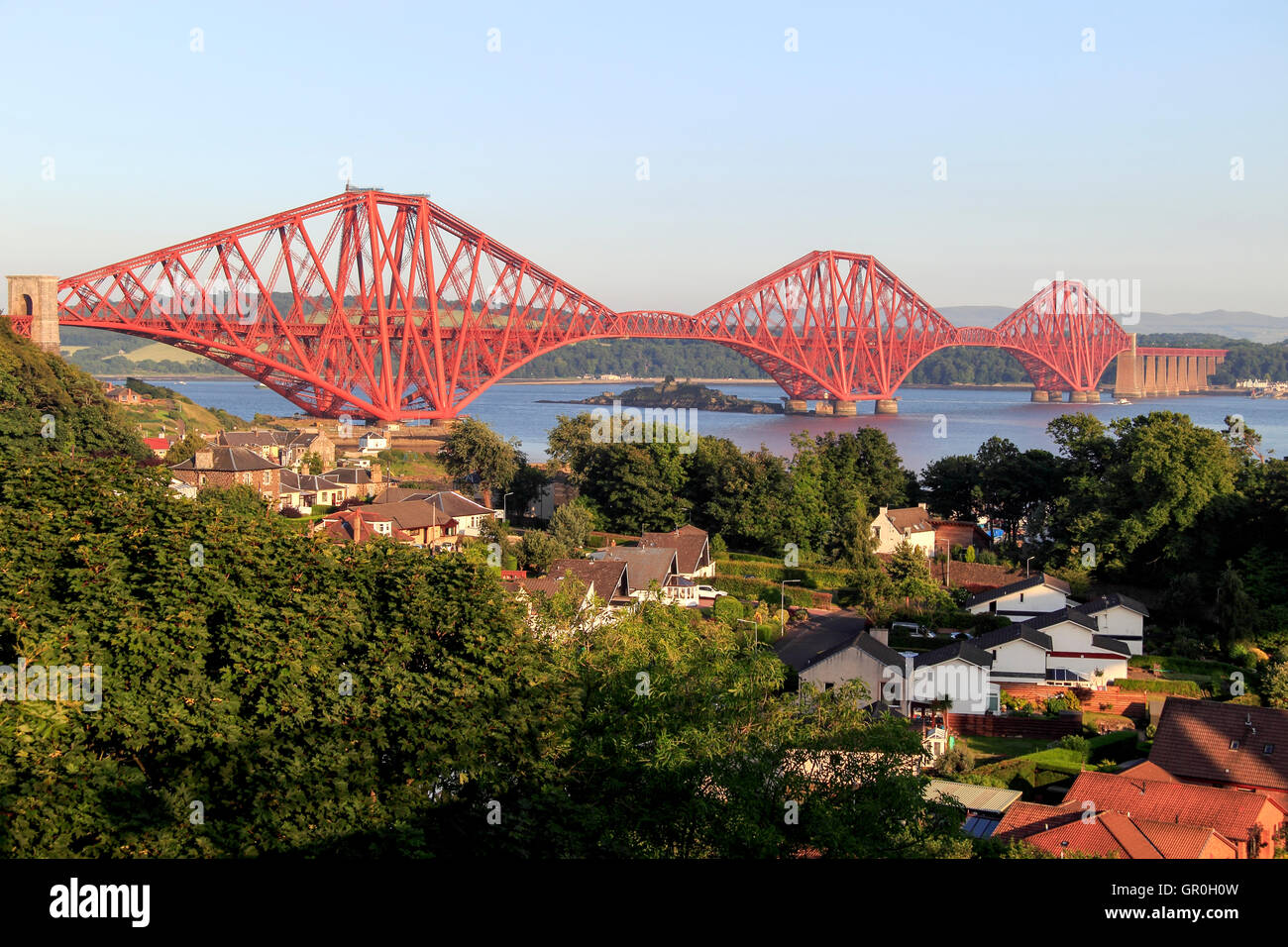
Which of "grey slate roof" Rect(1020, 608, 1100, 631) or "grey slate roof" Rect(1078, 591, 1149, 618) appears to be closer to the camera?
"grey slate roof" Rect(1020, 608, 1100, 631)

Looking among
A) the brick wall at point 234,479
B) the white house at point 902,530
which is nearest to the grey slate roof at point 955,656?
the white house at point 902,530

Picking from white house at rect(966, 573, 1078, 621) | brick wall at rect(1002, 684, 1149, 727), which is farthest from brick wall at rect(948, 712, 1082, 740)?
white house at rect(966, 573, 1078, 621)

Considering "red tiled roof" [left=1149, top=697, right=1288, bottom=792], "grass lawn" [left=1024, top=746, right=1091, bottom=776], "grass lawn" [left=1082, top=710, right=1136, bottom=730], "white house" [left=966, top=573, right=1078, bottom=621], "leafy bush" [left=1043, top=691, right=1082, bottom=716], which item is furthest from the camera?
"white house" [left=966, top=573, right=1078, bottom=621]

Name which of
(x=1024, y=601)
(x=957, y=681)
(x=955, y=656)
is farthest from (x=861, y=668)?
(x=1024, y=601)

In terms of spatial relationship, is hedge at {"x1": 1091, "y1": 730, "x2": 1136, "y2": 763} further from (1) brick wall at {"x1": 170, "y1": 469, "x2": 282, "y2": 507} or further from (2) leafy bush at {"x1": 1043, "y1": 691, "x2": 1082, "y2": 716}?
(1) brick wall at {"x1": 170, "y1": 469, "x2": 282, "y2": 507}

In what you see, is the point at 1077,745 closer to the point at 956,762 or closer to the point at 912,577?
the point at 956,762
